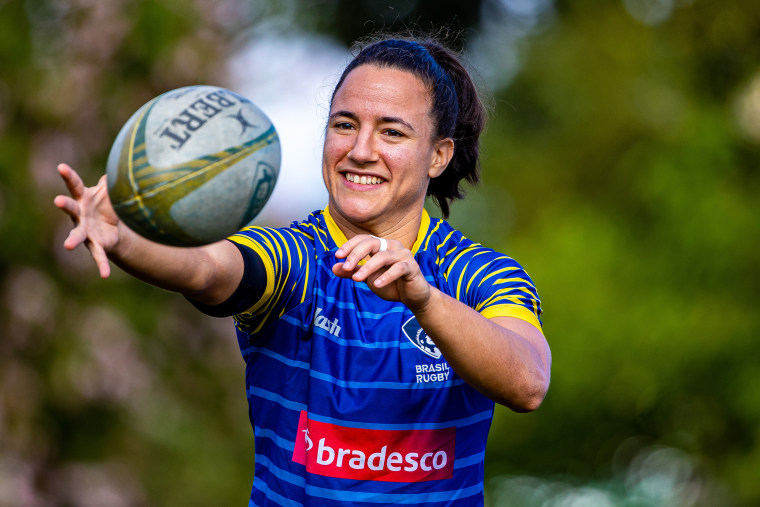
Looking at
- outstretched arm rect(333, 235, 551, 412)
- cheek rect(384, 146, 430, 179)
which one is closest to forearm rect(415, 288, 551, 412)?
outstretched arm rect(333, 235, 551, 412)

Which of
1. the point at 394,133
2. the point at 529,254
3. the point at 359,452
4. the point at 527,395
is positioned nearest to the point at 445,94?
the point at 394,133

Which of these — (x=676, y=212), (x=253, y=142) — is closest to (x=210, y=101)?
(x=253, y=142)

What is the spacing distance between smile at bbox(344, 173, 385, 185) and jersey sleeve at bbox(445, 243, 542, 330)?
0.39 m

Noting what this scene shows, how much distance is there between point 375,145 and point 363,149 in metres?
0.07

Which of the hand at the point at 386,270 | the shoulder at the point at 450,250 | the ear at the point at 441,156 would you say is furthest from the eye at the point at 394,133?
the hand at the point at 386,270

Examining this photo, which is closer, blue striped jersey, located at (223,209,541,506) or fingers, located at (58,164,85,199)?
fingers, located at (58,164,85,199)

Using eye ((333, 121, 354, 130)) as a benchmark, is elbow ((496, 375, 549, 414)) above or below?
below

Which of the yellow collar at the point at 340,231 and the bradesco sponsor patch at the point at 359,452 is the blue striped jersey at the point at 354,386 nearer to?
the bradesco sponsor patch at the point at 359,452

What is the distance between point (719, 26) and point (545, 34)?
11.1 feet

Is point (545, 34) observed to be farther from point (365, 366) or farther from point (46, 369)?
point (365, 366)

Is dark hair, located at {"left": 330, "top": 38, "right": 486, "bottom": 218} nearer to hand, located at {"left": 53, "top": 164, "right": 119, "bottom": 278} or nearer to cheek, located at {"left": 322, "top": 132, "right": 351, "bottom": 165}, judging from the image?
cheek, located at {"left": 322, "top": 132, "right": 351, "bottom": 165}

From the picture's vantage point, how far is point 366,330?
121 inches

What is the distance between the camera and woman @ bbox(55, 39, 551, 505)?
116 inches

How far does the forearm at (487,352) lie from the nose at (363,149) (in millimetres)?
699
